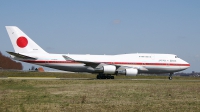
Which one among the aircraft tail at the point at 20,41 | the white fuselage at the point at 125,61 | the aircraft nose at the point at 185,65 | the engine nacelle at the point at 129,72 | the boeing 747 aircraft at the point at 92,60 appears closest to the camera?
the engine nacelle at the point at 129,72

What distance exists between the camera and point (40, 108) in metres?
13.2

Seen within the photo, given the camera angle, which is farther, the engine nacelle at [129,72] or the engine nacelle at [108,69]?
the engine nacelle at [129,72]

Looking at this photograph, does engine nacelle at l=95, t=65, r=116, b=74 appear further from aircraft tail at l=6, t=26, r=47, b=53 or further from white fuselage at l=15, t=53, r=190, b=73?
aircraft tail at l=6, t=26, r=47, b=53

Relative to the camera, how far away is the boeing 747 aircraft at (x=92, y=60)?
41875 mm

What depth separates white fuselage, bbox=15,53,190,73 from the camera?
42725 millimetres

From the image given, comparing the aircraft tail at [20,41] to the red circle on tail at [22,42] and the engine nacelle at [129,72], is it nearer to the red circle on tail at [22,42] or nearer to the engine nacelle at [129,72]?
the red circle on tail at [22,42]

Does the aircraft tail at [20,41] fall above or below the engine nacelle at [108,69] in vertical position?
above

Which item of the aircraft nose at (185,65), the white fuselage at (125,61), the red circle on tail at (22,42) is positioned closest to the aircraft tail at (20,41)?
the red circle on tail at (22,42)

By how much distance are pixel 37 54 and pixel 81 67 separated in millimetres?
Result: 5996

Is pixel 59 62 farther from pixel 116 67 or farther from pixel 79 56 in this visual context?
pixel 116 67

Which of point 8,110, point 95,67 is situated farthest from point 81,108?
point 95,67

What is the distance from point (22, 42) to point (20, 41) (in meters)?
0.29

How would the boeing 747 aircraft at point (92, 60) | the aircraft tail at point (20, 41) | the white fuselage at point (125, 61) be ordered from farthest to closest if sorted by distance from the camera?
the aircraft tail at point (20, 41)
the white fuselage at point (125, 61)
the boeing 747 aircraft at point (92, 60)

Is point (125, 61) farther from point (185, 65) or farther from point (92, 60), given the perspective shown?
point (185, 65)
